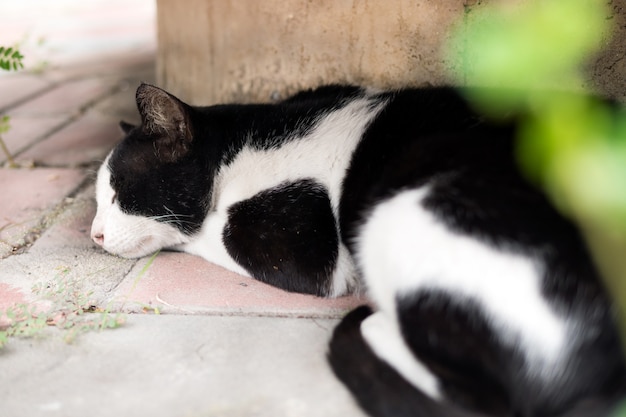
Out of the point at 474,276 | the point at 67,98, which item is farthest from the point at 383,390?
the point at 67,98

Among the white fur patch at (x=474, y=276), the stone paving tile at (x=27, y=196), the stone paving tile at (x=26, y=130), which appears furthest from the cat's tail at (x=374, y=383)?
the stone paving tile at (x=26, y=130)

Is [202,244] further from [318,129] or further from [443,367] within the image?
[443,367]

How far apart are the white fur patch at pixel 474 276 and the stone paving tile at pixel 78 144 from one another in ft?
5.15

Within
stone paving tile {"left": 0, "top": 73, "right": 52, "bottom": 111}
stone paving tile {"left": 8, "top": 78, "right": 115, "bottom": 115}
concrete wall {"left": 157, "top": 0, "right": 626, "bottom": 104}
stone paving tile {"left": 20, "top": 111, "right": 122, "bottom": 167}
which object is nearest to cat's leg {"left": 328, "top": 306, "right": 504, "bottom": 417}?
concrete wall {"left": 157, "top": 0, "right": 626, "bottom": 104}

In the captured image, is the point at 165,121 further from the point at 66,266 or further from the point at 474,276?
the point at 474,276

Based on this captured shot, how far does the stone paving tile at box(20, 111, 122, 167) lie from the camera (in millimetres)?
2473

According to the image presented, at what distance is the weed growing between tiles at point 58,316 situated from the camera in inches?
54.6

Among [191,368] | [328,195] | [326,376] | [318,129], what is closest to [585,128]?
[326,376]

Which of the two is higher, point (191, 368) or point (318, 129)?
point (318, 129)

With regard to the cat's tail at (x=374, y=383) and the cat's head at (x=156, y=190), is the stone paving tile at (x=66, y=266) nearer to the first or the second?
the cat's head at (x=156, y=190)

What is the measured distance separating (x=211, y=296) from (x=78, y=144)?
4.65 feet

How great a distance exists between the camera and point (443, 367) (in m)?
1.09

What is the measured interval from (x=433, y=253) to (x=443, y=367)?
0.69 feet

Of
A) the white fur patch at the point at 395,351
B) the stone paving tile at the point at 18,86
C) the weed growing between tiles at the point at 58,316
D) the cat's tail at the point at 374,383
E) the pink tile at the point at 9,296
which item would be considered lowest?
the pink tile at the point at 9,296
